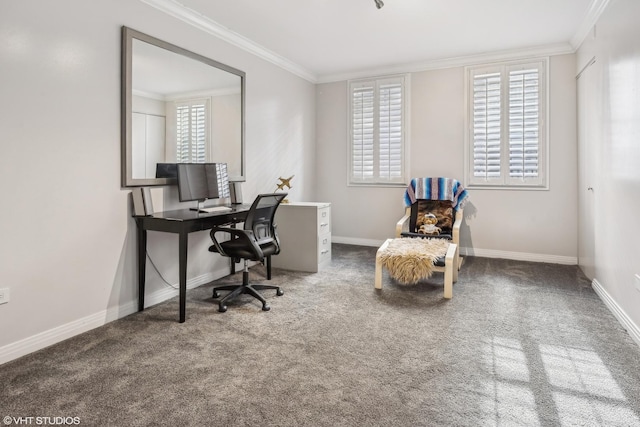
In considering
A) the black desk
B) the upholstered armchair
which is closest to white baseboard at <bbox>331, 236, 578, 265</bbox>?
the upholstered armchair

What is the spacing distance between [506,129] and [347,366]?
3832mm

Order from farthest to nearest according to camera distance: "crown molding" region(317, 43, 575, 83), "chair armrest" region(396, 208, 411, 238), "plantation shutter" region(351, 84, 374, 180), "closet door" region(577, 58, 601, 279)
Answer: "plantation shutter" region(351, 84, 374, 180), "crown molding" region(317, 43, 575, 83), "chair armrest" region(396, 208, 411, 238), "closet door" region(577, 58, 601, 279)

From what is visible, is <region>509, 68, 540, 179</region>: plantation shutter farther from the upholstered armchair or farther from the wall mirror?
the wall mirror

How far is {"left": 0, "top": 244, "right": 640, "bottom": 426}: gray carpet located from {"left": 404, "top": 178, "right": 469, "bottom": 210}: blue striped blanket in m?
1.58

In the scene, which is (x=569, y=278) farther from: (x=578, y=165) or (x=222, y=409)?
(x=222, y=409)

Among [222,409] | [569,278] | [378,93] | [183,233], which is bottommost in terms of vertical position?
[222,409]

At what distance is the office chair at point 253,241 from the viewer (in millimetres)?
3004

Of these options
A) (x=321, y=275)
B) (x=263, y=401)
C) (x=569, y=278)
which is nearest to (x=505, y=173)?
(x=569, y=278)

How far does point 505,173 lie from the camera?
4.78 meters

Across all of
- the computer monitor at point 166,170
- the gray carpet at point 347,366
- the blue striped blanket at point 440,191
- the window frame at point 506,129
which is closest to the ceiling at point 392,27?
the window frame at point 506,129

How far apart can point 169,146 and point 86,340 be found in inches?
64.2

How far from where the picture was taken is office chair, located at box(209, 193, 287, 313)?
3004 mm

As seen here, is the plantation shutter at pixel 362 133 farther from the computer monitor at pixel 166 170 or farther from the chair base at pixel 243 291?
the computer monitor at pixel 166 170

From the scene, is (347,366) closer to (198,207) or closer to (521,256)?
(198,207)
